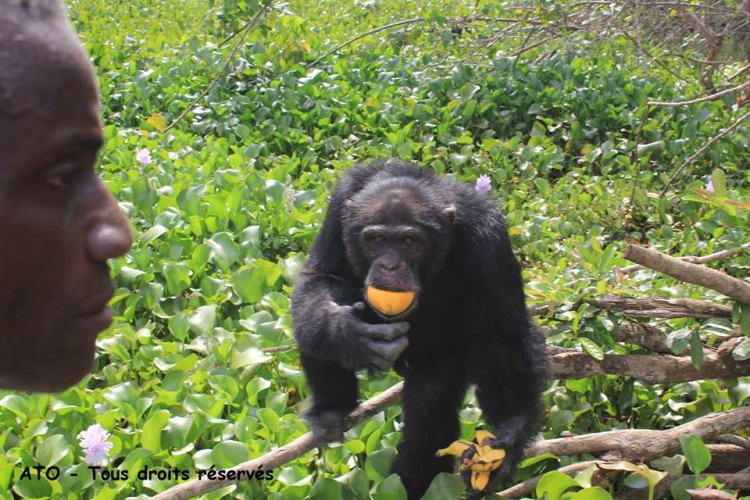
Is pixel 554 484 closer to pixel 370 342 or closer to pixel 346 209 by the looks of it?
pixel 370 342

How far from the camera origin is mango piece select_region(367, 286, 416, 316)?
410 cm

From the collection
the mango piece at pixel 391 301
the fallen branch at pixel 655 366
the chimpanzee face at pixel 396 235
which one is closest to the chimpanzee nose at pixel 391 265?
the chimpanzee face at pixel 396 235

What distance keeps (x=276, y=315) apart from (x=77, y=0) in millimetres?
13860

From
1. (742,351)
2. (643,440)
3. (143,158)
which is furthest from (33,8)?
(143,158)

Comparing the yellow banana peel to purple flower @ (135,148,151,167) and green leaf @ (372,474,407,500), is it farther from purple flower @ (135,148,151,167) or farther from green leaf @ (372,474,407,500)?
purple flower @ (135,148,151,167)

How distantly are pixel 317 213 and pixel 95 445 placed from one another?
3236 millimetres

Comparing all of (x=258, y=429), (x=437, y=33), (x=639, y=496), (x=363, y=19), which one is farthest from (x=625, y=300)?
(x=363, y=19)

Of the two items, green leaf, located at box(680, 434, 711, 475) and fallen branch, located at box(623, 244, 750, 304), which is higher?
fallen branch, located at box(623, 244, 750, 304)

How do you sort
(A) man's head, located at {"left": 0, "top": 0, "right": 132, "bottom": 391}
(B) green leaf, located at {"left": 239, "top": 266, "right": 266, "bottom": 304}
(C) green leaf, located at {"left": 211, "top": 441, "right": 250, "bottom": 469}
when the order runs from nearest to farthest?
(A) man's head, located at {"left": 0, "top": 0, "right": 132, "bottom": 391}, (C) green leaf, located at {"left": 211, "top": 441, "right": 250, "bottom": 469}, (B) green leaf, located at {"left": 239, "top": 266, "right": 266, "bottom": 304}

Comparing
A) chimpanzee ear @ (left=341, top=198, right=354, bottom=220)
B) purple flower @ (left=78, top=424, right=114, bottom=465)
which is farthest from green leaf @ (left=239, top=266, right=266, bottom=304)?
purple flower @ (left=78, top=424, right=114, bottom=465)

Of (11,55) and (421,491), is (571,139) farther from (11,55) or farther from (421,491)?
(11,55)

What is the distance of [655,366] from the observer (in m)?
4.80

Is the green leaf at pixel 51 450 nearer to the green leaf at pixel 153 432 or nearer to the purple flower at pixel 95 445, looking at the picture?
the purple flower at pixel 95 445

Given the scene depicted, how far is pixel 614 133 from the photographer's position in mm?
9172
